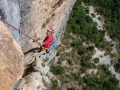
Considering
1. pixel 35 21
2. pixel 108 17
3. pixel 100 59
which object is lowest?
pixel 35 21

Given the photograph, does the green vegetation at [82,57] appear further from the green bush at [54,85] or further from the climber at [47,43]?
the climber at [47,43]

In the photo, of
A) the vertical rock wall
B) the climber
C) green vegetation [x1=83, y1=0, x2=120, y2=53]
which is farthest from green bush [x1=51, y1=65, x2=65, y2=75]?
the vertical rock wall

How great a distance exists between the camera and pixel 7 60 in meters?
11.8

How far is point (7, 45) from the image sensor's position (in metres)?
12.0

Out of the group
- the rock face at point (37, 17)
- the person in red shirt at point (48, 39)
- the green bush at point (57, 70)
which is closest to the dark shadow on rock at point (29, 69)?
the rock face at point (37, 17)

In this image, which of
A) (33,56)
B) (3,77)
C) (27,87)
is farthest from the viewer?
(33,56)

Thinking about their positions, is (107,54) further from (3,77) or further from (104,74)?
(3,77)

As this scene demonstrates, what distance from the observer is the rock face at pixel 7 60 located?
11578mm

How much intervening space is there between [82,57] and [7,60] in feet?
45.9

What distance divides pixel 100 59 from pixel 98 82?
2553mm

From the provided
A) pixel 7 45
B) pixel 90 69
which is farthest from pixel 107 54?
pixel 7 45

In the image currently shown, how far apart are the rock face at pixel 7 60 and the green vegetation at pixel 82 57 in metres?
10.5

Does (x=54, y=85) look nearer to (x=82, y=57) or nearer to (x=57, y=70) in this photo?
(x=57, y=70)

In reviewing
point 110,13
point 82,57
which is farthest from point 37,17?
point 110,13
